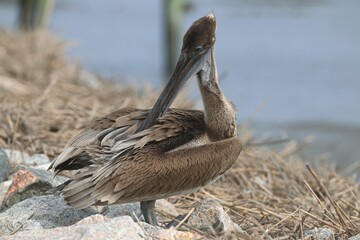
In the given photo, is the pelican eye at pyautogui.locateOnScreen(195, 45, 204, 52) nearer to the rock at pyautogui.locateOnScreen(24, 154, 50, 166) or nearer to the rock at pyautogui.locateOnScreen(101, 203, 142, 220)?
the rock at pyautogui.locateOnScreen(101, 203, 142, 220)

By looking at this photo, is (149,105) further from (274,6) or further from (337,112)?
(274,6)

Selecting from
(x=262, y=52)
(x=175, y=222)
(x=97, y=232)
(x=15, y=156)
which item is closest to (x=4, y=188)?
(x=15, y=156)

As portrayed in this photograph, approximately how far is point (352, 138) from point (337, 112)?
4.84 feet

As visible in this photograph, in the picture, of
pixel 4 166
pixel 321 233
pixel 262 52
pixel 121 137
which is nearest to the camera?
pixel 321 233

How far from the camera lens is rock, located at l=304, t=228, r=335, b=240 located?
14.4ft

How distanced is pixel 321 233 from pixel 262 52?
14087 mm

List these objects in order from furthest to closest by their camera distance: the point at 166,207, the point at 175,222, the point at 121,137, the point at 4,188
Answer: the point at 4,188, the point at 166,207, the point at 121,137, the point at 175,222

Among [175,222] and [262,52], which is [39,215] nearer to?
[175,222]

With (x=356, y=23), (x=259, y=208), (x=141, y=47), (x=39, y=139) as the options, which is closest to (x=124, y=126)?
(x=259, y=208)

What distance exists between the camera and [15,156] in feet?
19.9

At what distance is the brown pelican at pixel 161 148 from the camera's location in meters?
4.29

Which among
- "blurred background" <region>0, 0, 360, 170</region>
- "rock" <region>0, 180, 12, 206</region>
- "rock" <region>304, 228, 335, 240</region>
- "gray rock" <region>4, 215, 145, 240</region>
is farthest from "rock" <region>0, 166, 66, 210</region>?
"blurred background" <region>0, 0, 360, 170</region>

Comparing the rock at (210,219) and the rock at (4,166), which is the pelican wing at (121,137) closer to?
the rock at (210,219)

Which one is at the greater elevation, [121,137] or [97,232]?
[121,137]
